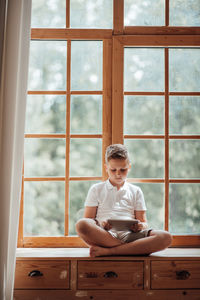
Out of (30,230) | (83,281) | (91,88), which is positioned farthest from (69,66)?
(83,281)

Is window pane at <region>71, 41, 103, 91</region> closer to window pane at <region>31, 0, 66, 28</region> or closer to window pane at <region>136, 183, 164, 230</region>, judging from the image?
window pane at <region>31, 0, 66, 28</region>

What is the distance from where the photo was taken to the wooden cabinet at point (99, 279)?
1.95m

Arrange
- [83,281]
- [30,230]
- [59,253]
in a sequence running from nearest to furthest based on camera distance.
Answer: [83,281], [59,253], [30,230]

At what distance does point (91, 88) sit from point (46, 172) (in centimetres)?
70

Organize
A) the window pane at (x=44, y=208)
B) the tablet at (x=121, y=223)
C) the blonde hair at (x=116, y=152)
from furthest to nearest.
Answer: the window pane at (x=44, y=208) → the blonde hair at (x=116, y=152) → the tablet at (x=121, y=223)

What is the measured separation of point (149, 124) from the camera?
7.86 feet

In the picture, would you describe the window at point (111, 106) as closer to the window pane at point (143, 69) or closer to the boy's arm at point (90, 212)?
the window pane at point (143, 69)

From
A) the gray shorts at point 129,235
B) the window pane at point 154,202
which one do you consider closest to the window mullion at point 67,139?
the gray shorts at point 129,235

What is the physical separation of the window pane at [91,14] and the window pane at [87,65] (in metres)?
0.15

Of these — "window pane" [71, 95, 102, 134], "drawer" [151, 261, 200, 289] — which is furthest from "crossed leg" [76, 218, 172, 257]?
"window pane" [71, 95, 102, 134]

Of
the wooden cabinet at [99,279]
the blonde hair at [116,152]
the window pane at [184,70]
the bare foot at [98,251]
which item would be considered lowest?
the wooden cabinet at [99,279]

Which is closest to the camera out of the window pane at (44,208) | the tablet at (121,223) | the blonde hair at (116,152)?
the tablet at (121,223)

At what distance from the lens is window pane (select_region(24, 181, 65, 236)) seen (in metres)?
2.33

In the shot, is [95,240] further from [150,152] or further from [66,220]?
[150,152]
